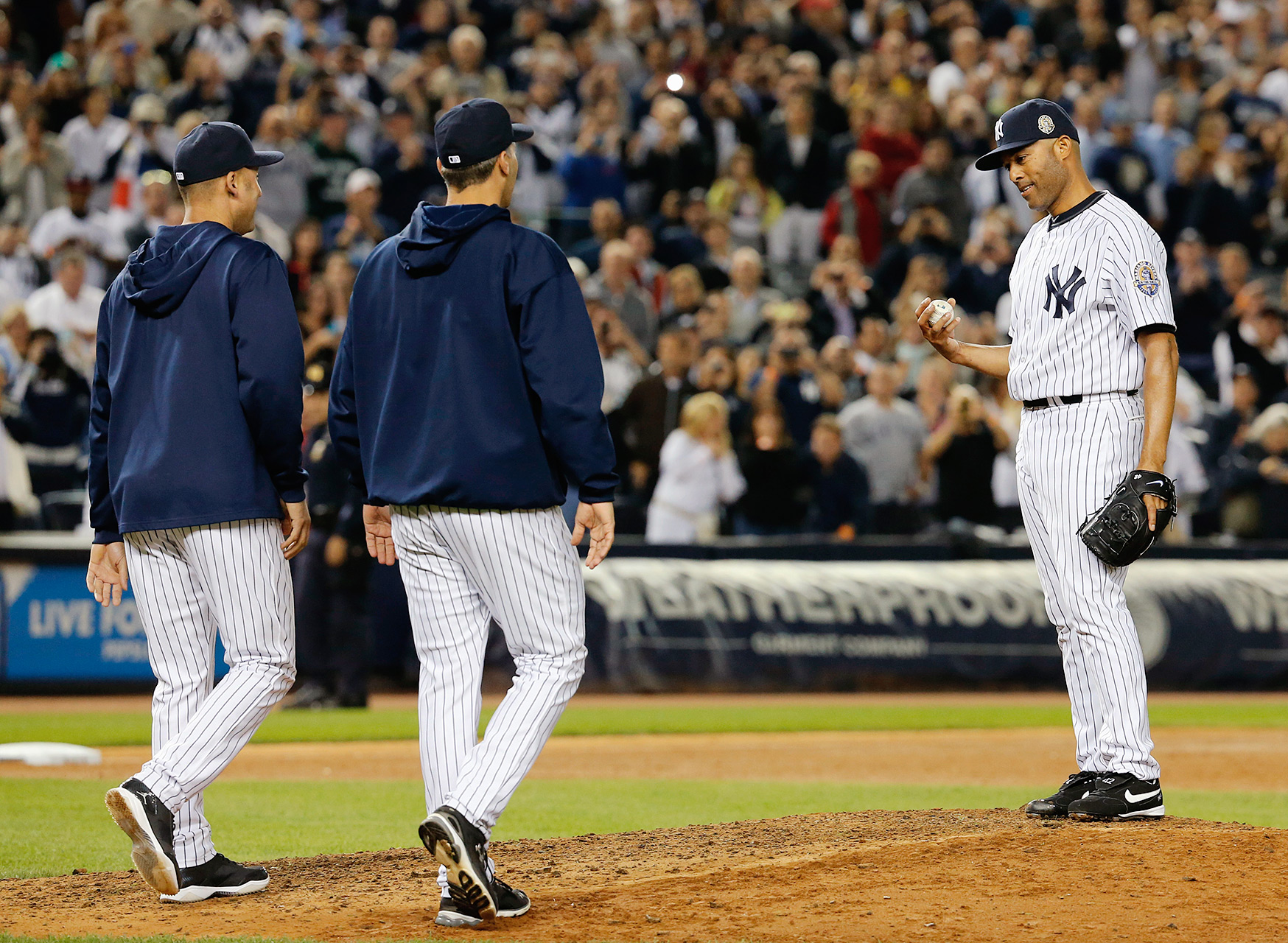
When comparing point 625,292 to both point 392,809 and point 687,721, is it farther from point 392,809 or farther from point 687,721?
point 392,809

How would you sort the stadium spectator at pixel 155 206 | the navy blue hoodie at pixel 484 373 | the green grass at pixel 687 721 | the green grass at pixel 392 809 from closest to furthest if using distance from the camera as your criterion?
1. the navy blue hoodie at pixel 484 373
2. the green grass at pixel 392 809
3. the green grass at pixel 687 721
4. the stadium spectator at pixel 155 206

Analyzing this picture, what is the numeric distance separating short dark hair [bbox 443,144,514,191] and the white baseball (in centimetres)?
175

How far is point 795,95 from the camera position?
17094 millimetres

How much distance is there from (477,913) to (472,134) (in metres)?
2.12

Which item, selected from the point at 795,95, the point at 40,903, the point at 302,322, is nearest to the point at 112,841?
the point at 40,903

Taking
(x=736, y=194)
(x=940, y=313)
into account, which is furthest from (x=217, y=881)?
(x=736, y=194)

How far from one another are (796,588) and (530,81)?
7550 mm

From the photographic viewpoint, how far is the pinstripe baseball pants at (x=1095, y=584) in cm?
546

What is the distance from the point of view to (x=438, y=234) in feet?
15.0

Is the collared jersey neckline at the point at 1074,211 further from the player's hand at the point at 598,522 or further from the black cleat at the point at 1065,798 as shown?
the player's hand at the point at 598,522

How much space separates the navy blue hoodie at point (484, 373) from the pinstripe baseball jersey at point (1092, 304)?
1820mm

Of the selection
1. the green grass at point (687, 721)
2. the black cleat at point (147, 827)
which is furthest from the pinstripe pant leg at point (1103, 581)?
the green grass at point (687, 721)

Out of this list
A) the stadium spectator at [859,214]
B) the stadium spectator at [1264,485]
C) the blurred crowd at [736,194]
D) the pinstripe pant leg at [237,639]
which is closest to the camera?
the pinstripe pant leg at [237,639]

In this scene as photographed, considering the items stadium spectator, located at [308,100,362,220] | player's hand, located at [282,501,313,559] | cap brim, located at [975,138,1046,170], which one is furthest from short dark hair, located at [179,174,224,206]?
stadium spectator, located at [308,100,362,220]
